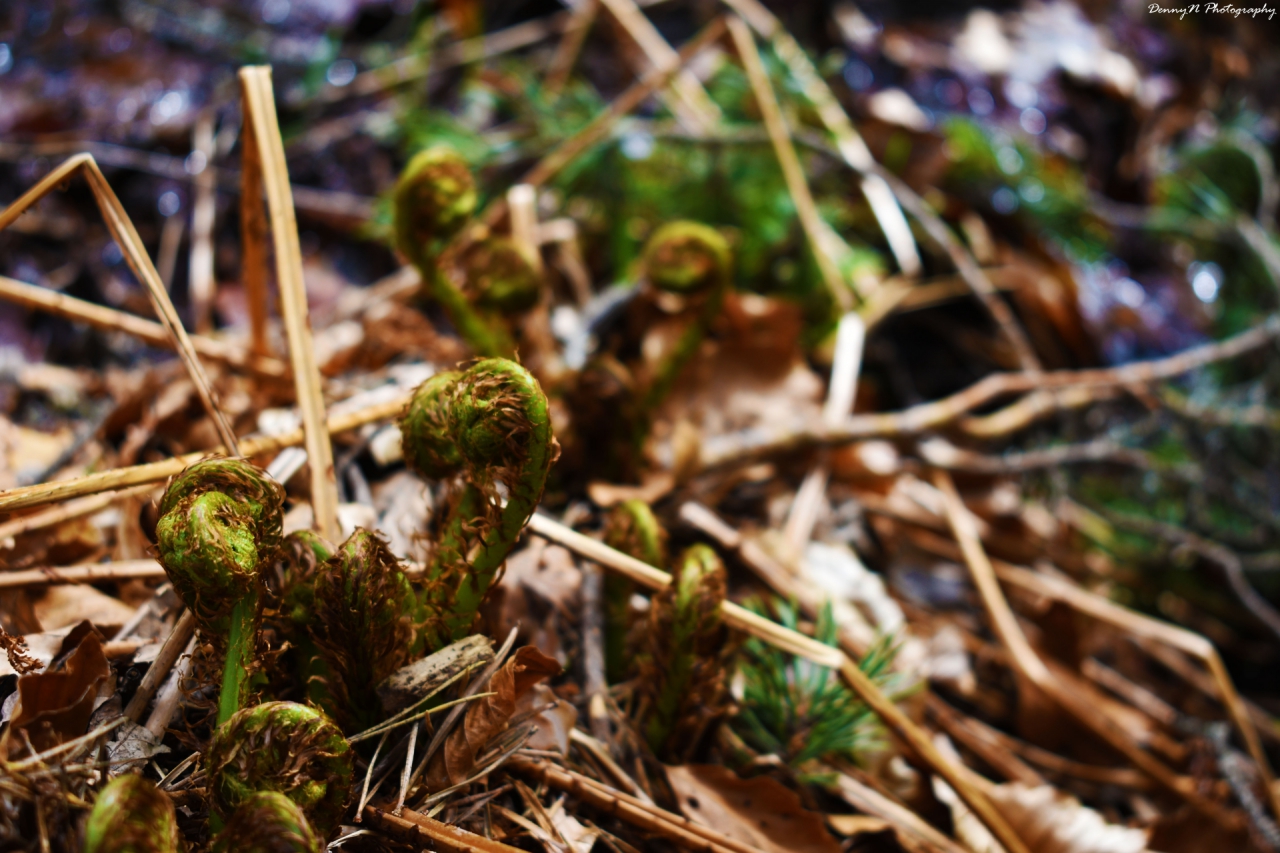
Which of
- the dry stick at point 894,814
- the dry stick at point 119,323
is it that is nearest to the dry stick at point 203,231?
the dry stick at point 119,323

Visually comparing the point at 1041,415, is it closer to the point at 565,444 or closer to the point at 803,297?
the point at 803,297

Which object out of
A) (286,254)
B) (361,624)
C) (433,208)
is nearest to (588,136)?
(433,208)

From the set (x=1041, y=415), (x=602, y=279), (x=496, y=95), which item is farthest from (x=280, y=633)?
(x=1041, y=415)

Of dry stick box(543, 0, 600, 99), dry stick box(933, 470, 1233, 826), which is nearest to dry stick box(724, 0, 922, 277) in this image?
dry stick box(543, 0, 600, 99)

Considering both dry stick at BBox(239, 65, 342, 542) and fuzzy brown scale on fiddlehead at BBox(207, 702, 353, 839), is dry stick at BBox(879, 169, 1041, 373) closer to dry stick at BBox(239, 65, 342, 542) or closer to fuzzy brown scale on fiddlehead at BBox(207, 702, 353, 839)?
dry stick at BBox(239, 65, 342, 542)

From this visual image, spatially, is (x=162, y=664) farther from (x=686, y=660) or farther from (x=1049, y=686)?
(x=1049, y=686)

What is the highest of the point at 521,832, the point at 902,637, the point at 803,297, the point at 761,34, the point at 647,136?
the point at 761,34
